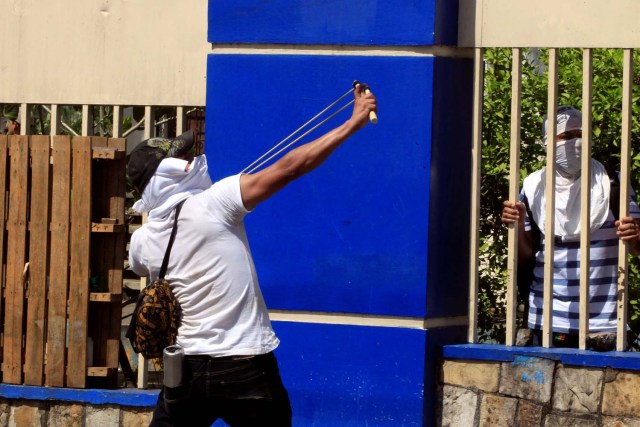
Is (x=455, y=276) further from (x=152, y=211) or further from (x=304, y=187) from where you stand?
(x=152, y=211)

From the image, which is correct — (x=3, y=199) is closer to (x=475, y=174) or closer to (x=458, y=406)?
(x=475, y=174)

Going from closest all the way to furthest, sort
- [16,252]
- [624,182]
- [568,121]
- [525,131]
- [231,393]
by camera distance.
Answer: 1. [231,393]
2. [624,182]
3. [568,121]
4. [16,252]
5. [525,131]

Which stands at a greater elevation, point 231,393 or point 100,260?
point 100,260

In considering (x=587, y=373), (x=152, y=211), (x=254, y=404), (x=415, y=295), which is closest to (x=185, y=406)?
(x=254, y=404)

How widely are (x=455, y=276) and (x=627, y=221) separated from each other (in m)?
0.91

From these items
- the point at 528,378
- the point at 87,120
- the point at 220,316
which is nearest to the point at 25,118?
the point at 87,120

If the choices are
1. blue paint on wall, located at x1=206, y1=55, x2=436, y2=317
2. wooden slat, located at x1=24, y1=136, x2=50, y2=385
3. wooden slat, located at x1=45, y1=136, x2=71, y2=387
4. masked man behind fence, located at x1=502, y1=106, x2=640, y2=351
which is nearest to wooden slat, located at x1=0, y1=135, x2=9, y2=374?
wooden slat, located at x1=24, y1=136, x2=50, y2=385

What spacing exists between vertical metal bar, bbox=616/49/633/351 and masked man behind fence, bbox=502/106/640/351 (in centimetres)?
5

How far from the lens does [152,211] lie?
5414 mm

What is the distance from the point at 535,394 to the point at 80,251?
243 centimetres

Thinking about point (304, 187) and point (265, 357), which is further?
point (304, 187)

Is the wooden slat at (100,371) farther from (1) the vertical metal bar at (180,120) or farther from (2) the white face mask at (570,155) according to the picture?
(2) the white face mask at (570,155)

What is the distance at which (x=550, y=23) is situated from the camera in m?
6.27

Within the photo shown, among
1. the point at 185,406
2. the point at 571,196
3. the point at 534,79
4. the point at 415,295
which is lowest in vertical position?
the point at 185,406
